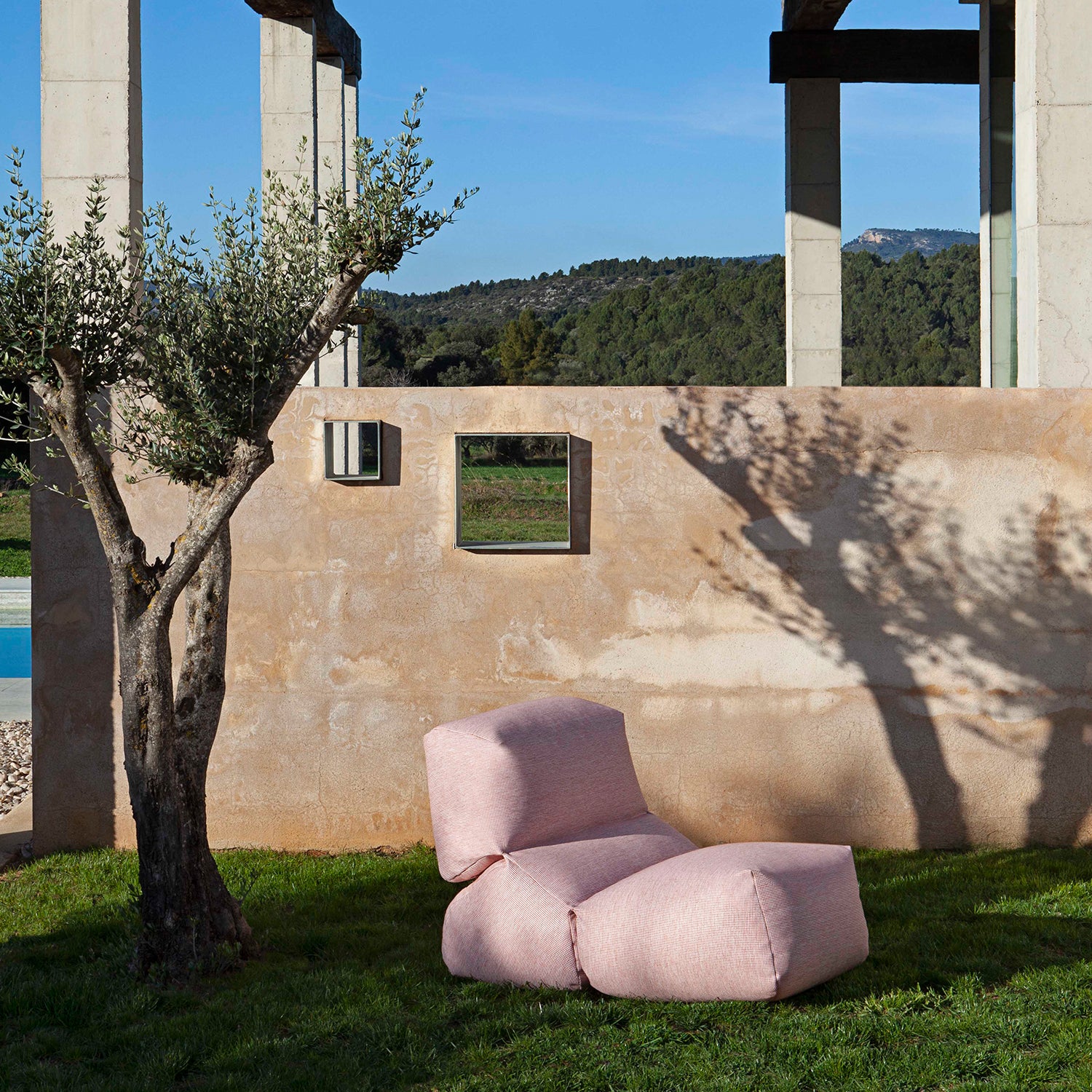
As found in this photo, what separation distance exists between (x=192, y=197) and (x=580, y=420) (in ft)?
7.87

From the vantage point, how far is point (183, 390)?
4684mm

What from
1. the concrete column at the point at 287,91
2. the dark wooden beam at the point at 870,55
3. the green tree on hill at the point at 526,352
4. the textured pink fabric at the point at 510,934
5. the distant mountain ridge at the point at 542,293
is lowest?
the textured pink fabric at the point at 510,934

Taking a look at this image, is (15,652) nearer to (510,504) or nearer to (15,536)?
(510,504)

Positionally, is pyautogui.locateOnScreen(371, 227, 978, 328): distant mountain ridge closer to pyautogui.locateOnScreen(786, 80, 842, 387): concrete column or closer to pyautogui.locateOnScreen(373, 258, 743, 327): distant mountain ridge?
pyautogui.locateOnScreen(373, 258, 743, 327): distant mountain ridge

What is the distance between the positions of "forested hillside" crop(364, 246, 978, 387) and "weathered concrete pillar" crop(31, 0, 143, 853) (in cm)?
2977

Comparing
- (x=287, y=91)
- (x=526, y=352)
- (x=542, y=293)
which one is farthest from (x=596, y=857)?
(x=542, y=293)

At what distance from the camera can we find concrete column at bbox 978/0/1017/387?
36.6 feet

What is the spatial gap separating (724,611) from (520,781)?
79.2 inches

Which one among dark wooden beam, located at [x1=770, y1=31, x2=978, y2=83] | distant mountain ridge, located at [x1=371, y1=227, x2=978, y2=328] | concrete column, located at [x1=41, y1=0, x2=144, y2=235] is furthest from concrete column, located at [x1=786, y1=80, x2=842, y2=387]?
distant mountain ridge, located at [x1=371, y1=227, x2=978, y2=328]

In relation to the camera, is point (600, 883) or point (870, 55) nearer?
point (600, 883)

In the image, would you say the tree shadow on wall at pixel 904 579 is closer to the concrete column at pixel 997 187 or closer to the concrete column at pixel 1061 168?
the concrete column at pixel 1061 168

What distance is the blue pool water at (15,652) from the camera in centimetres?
1452

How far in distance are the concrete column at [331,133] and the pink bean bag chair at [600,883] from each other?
7.49 m

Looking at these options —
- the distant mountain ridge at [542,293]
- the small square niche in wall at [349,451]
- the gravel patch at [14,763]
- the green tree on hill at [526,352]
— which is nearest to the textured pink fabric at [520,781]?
the small square niche in wall at [349,451]
